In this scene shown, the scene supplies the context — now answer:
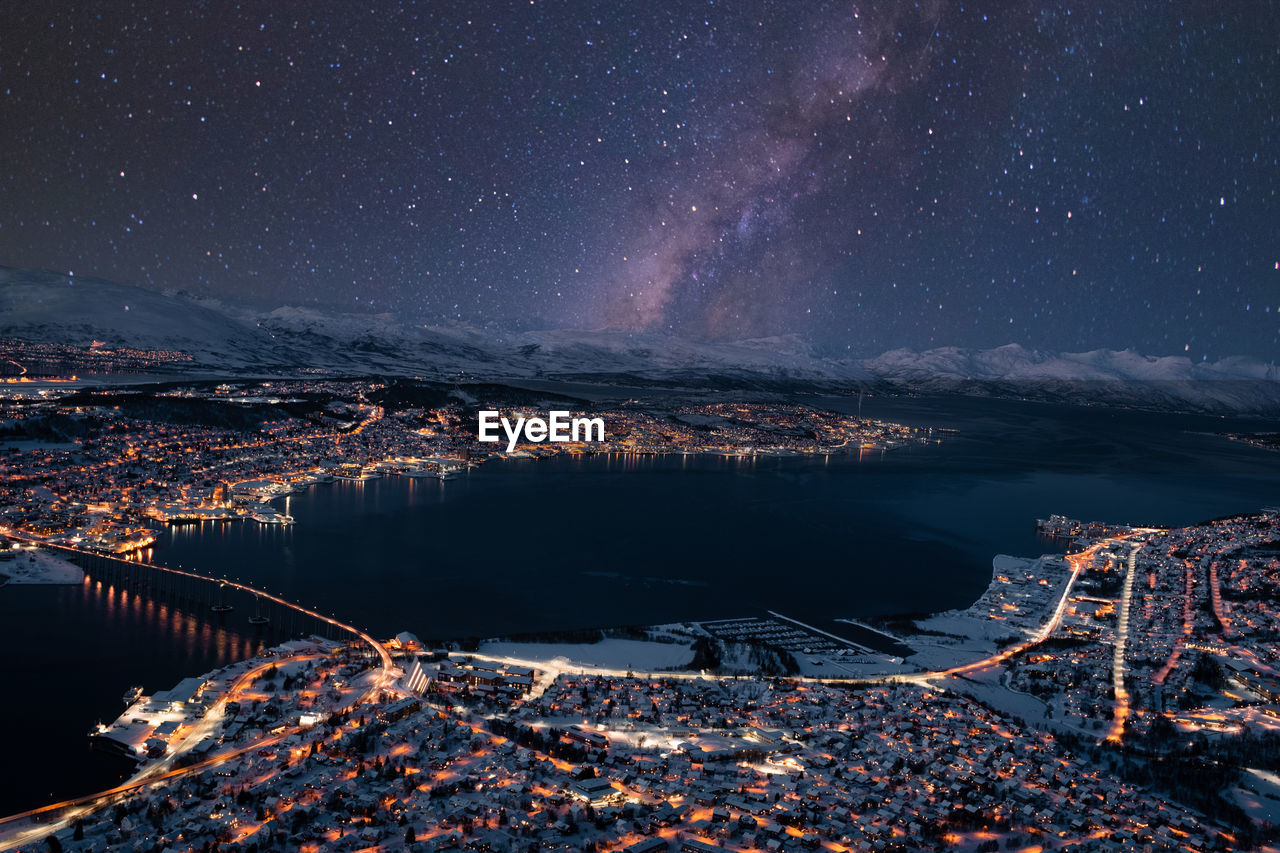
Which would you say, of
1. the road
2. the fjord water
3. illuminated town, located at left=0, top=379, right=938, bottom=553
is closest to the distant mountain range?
illuminated town, located at left=0, top=379, right=938, bottom=553

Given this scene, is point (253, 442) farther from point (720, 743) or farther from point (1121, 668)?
point (1121, 668)

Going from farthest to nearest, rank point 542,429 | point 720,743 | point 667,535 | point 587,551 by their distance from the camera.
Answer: point 542,429 → point 667,535 → point 587,551 → point 720,743

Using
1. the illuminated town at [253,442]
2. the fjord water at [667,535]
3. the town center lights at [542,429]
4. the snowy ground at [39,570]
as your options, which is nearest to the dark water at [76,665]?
the snowy ground at [39,570]

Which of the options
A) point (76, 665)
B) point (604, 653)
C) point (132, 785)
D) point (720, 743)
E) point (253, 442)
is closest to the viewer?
point (132, 785)

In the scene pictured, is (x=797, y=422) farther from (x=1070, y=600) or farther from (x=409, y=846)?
(x=409, y=846)

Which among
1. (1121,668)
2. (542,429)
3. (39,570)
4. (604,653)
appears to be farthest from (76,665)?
(542,429)
